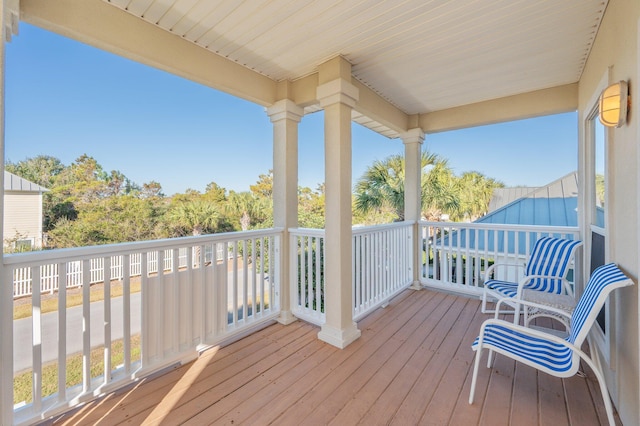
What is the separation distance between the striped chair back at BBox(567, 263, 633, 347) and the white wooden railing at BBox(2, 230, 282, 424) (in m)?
2.45

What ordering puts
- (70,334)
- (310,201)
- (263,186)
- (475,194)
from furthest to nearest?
(263,186), (310,201), (475,194), (70,334)

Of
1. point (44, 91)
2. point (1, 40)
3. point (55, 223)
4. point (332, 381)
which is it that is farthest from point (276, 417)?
point (44, 91)

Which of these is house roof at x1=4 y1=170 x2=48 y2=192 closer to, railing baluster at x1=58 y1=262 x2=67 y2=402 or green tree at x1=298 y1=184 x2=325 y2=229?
railing baluster at x1=58 y1=262 x2=67 y2=402

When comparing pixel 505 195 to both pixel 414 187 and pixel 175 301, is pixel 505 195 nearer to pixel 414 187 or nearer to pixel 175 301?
pixel 414 187

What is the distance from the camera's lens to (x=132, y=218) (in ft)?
27.9

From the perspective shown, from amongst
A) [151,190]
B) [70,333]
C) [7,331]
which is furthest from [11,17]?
[151,190]

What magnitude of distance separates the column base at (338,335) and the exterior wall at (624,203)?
5.76 feet

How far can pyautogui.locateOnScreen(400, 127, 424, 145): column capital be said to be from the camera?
13.1 feet

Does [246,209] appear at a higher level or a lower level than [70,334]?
higher

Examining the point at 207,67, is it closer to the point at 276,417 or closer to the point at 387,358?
the point at 276,417

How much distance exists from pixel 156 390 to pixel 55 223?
7.61 metres

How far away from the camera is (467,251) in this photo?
3.77 m

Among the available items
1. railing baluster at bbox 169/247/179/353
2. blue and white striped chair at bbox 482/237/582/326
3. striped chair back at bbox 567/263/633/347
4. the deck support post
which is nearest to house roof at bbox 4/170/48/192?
the deck support post

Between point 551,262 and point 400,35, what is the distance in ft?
8.93
